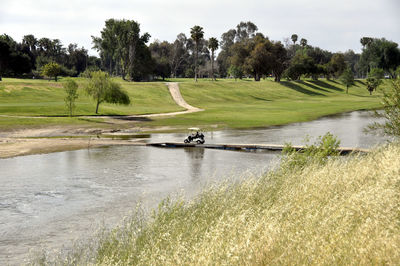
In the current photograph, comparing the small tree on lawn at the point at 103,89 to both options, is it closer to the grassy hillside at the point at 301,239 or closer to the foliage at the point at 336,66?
the grassy hillside at the point at 301,239

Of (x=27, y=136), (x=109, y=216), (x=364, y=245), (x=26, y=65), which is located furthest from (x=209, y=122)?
Answer: (x=26, y=65)

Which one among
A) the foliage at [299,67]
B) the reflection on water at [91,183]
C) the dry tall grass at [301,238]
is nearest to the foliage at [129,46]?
the foliage at [299,67]

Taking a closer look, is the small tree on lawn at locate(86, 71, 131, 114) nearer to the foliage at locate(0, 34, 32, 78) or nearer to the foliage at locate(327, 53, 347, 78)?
the foliage at locate(0, 34, 32, 78)

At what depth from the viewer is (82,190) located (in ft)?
79.5

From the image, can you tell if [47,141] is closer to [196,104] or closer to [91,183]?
[91,183]

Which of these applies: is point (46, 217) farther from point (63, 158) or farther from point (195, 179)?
point (63, 158)

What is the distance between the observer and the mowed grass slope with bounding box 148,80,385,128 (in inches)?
2618

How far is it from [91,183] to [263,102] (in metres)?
86.3

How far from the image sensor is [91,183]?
26.1 metres

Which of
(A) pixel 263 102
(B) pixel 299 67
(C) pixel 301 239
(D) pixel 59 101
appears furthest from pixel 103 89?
(B) pixel 299 67

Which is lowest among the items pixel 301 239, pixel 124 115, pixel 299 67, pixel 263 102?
pixel 263 102

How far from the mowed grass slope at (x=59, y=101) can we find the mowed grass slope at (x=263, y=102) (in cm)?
805

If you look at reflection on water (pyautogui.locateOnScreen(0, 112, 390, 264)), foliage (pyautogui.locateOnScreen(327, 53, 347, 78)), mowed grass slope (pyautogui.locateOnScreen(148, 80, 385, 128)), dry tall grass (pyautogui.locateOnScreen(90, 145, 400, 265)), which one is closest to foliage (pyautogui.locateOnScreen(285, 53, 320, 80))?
mowed grass slope (pyautogui.locateOnScreen(148, 80, 385, 128))

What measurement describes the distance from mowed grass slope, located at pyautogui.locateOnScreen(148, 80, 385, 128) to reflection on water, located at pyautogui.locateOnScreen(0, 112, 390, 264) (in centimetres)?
2191
